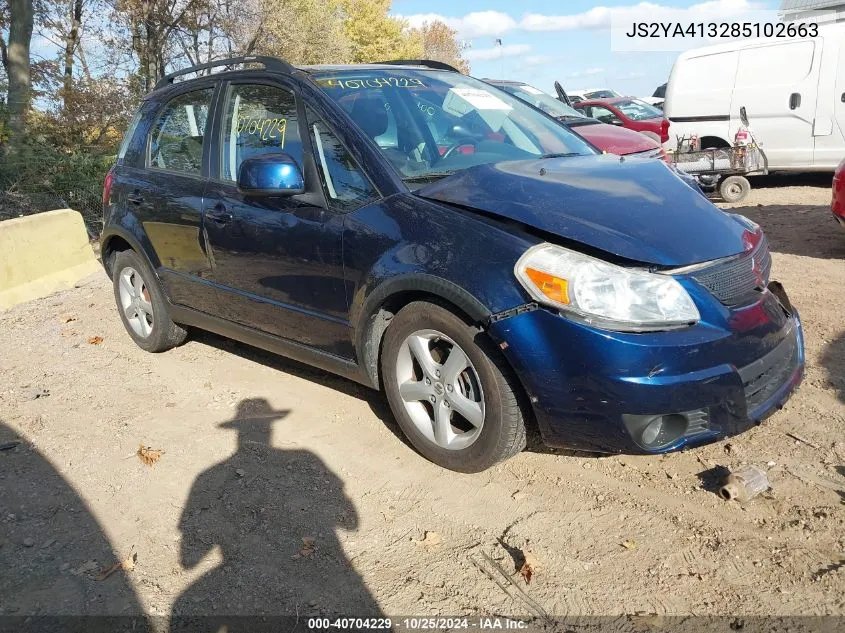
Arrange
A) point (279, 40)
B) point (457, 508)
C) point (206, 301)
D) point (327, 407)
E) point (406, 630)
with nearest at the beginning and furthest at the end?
point (406, 630) < point (457, 508) < point (327, 407) < point (206, 301) < point (279, 40)

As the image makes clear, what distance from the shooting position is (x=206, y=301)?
4.52 metres

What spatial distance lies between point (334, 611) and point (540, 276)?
1414 mm

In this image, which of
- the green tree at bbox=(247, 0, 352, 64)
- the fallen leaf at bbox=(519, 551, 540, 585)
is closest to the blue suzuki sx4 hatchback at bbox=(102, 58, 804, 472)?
the fallen leaf at bbox=(519, 551, 540, 585)

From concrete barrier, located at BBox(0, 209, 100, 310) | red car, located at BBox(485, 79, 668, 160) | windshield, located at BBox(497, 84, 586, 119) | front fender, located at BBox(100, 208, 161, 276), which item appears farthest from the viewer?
windshield, located at BBox(497, 84, 586, 119)

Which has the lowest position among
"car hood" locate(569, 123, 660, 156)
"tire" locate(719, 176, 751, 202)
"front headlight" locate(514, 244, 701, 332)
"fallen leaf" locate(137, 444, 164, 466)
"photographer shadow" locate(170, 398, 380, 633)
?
"tire" locate(719, 176, 751, 202)

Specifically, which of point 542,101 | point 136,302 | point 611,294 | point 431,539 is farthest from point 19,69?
point 611,294

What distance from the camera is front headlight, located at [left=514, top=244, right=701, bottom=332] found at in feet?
8.84

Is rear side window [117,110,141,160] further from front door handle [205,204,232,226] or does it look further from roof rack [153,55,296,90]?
front door handle [205,204,232,226]

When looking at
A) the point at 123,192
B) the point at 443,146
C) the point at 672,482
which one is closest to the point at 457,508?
the point at 672,482

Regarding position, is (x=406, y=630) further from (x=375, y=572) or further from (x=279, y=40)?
(x=279, y=40)

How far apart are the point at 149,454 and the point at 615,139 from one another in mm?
6524

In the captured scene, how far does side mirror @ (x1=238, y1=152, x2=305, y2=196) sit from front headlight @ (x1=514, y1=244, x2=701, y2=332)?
134 centimetres

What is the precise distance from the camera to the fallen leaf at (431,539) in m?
2.90

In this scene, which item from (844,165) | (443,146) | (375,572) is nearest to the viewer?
(375,572)
